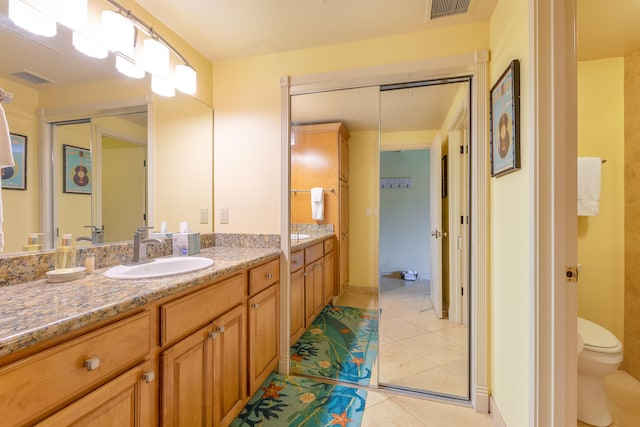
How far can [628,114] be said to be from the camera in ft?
6.44

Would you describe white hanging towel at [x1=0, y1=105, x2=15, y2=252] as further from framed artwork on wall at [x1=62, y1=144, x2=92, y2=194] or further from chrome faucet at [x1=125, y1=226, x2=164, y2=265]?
chrome faucet at [x1=125, y1=226, x2=164, y2=265]

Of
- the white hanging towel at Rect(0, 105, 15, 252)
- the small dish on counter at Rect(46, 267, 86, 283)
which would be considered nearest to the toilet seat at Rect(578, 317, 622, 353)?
the small dish on counter at Rect(46, 267, 86, 283)

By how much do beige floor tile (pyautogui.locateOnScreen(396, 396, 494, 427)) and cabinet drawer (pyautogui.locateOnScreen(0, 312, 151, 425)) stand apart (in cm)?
150

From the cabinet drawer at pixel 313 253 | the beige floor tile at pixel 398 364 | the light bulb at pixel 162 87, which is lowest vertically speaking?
the beige floor tile at pixel 398 364

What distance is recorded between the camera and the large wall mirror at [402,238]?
1.99 meters

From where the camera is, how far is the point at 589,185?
1935 mm

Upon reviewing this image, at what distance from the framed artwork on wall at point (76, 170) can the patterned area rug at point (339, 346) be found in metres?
1.71

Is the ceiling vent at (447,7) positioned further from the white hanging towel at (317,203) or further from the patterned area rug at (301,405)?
the patterned area rug at (301,405)

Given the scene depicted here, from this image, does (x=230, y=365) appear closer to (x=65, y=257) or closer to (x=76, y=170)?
(x=65, y=257)

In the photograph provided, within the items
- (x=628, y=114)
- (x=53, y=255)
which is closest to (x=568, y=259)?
(x=628, y=114)

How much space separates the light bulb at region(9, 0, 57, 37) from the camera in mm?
1126

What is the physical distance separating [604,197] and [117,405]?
299 cm

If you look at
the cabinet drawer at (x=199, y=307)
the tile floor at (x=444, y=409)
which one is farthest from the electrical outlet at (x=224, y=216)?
the tile floor at (x=444, y=409)

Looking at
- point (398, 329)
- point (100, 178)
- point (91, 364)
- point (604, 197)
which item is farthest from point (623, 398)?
point (100, 178)
